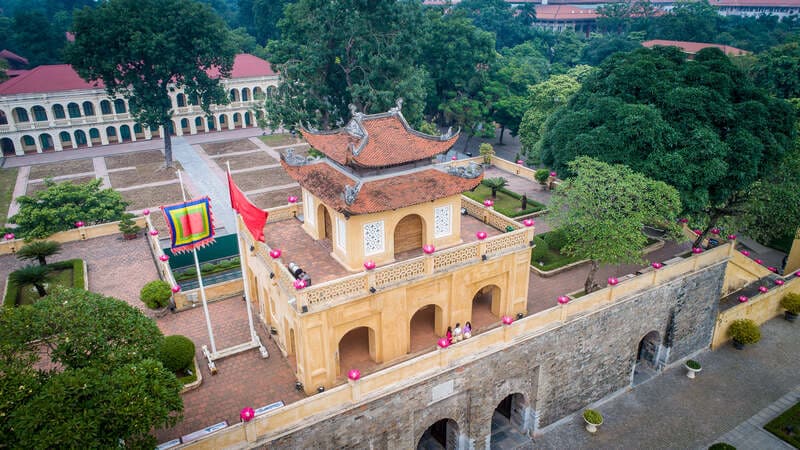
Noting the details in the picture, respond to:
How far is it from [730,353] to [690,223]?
8.94 metres

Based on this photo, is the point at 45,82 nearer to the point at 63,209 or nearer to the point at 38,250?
the point at 63,209

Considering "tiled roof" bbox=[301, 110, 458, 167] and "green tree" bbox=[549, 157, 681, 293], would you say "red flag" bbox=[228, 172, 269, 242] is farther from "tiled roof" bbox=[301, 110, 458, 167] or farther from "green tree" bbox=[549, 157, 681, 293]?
"green tree" bbox=[549, 157, 681, 293]

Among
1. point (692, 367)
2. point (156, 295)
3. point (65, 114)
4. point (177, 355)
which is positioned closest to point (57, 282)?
point (156, 295)

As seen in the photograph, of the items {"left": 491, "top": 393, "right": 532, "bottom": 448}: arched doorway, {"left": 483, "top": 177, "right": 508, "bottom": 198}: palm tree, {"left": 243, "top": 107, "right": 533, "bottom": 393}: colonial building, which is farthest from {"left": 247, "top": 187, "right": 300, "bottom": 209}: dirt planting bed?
{"left": 491, "top": 393, "right": 532, "bottom": 448}: arched doorway

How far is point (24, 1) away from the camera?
12406 centimetres

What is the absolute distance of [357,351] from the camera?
78.3 feet

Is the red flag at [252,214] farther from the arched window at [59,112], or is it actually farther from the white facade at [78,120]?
the arched window at [59,112]

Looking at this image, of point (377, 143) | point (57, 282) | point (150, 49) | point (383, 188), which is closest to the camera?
point (383, 188)

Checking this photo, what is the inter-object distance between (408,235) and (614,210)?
10.8 m

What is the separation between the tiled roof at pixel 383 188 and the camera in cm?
2180

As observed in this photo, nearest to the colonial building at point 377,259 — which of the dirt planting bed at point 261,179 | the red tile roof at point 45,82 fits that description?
the dirt planting bed at point 261,179

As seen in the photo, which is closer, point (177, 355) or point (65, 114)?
point (177, 355)

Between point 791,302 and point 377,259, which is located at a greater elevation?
point 377,259

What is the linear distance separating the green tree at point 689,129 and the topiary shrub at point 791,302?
7.61 m
